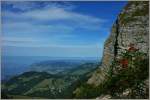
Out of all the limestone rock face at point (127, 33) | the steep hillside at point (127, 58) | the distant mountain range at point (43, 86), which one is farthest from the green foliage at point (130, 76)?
the distant mountain range at point (43, 86)

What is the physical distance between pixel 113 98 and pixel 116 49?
21.6 ft

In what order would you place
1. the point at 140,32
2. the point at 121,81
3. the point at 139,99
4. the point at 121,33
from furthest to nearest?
the point at 121,33, the point at 140,32, the point at 121,81, the point at 139,99

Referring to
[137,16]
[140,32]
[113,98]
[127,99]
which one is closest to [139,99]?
[127,99]

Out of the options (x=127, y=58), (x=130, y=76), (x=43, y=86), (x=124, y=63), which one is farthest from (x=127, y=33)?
(x=43, y=86)

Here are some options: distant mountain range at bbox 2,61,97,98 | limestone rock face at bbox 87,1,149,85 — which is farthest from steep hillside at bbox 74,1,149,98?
distant mountain range at bbox 2,61,97,98

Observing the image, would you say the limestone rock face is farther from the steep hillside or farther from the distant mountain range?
the distant mountain range

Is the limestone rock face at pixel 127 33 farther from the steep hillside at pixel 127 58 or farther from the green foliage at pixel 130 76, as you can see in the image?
the green foliage at pixel 130 76

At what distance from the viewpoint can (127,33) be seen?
61.5ft

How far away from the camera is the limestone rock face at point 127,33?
17.2 meters

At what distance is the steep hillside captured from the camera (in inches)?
524

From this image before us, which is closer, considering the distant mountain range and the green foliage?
the green foliage

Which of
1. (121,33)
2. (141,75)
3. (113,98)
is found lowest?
(113,98)

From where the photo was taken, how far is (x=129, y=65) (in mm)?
13984

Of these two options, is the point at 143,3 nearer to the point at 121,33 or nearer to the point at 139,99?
the point at 121,33
